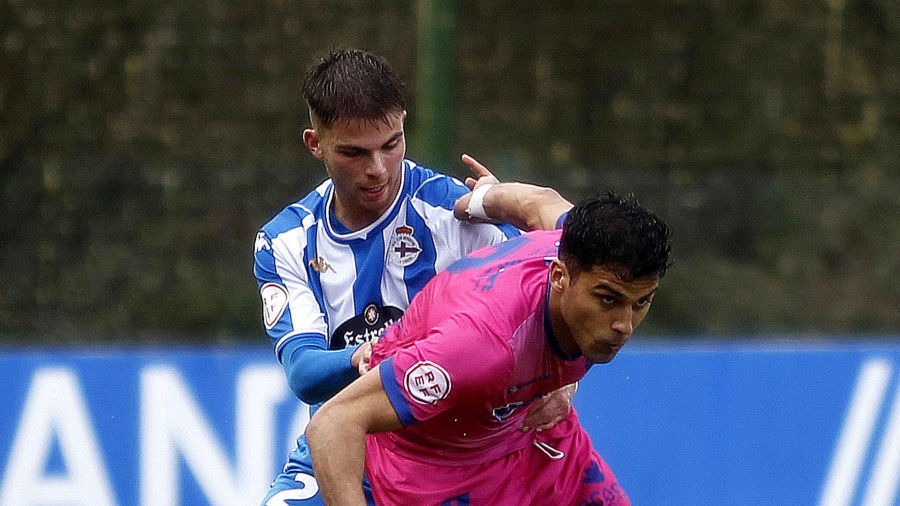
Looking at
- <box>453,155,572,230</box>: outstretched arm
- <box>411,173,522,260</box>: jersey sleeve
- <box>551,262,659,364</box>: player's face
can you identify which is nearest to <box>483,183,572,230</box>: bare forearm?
<box>453,155,572,230</box>: outstretched arm

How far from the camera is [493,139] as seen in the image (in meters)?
9.39

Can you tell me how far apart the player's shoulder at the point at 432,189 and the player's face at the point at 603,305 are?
85cm

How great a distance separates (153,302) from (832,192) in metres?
4.68

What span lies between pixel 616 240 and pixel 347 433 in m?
0.84

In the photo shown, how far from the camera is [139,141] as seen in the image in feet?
30.5

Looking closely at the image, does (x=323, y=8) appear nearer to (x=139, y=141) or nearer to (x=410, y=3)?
(x=410, y=3)

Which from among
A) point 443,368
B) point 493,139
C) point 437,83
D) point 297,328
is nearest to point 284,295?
point 297,328

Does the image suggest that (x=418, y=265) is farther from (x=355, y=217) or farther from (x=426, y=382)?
(x=426, y=382)

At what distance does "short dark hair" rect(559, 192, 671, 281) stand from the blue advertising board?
2714 millimetres

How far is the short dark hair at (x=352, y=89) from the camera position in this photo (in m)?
3.70

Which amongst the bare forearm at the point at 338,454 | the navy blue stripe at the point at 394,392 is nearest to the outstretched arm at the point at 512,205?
the navy blue stripe at the point at 394,392

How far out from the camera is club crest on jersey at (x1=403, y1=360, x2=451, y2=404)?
3201 mm

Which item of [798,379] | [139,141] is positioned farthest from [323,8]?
[798,379]

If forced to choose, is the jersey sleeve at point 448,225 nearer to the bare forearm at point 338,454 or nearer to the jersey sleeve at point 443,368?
the jersey sleeve at point 443,368
